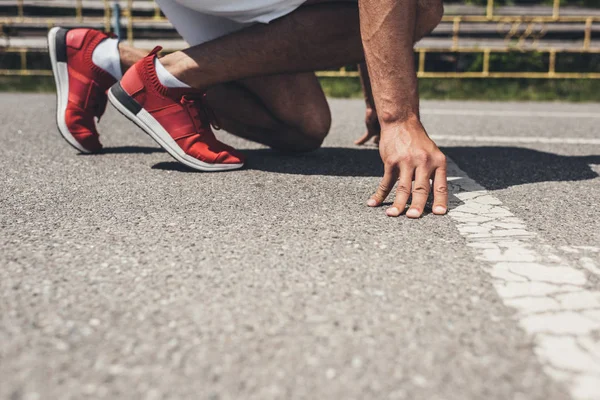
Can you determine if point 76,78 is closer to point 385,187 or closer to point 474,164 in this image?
point 385,187

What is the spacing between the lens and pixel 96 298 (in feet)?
3.02

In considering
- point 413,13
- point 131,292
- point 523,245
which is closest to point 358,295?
point 131,292

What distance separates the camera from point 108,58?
85.8 inches

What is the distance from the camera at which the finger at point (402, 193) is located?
4.64 ft

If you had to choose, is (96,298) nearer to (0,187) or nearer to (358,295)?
(358,295)

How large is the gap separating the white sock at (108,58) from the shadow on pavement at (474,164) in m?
0.40

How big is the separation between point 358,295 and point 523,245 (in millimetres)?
448

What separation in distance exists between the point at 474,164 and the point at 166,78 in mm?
1100

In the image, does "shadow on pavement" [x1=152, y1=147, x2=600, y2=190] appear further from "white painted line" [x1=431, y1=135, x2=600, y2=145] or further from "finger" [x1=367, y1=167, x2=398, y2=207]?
"finger" [x1=367, y1=167, x2=398, y2=207]

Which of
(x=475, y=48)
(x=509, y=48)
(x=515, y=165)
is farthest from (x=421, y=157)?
(x=509, y=48)

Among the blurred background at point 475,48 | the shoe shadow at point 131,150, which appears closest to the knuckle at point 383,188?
the shoe shadow at point 131,150

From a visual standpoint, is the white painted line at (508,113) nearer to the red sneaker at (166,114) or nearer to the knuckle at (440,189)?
the red sneaker at (166,114)

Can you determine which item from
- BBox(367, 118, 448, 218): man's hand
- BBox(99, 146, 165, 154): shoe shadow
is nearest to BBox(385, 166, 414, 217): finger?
BBox(367, 118, 448, 218): man's hand

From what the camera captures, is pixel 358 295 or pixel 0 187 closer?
pixel 358 295
